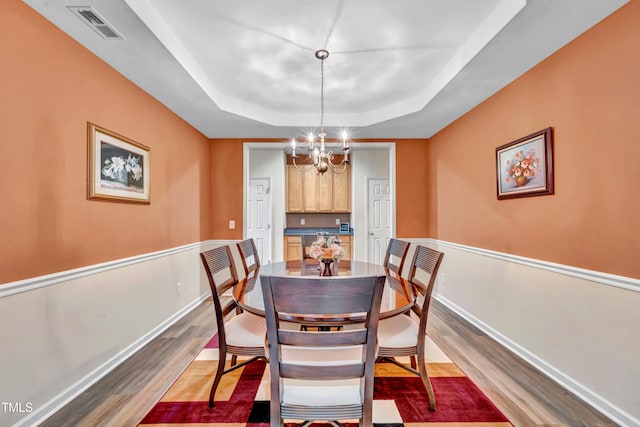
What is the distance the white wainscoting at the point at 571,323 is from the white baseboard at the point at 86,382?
10.7 feet

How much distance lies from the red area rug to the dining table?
27.5 inches

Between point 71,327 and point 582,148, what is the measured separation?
358cm

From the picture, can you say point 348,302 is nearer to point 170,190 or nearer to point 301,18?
point 301,18

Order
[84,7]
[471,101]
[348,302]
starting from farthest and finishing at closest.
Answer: [471,101]
[84,7]
[348,302]

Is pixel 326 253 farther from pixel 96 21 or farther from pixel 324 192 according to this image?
pixel 324 192

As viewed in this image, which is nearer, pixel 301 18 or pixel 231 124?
pixel 301 18

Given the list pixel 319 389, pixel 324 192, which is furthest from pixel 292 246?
pixel 319 389

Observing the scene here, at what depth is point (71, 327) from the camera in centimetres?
188

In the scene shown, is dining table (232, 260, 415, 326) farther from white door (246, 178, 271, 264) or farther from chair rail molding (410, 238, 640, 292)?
white door (246, 178, 271, 264)

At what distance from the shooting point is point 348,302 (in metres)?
1.04

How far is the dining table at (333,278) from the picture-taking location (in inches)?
52.4

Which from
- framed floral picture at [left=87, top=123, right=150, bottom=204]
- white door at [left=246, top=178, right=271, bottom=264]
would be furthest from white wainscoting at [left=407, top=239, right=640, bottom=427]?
white door at [left=246, top=178, right=271, bottom=264]

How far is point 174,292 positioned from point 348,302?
2804mm

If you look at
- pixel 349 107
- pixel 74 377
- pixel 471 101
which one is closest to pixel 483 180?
pixel 471 101
